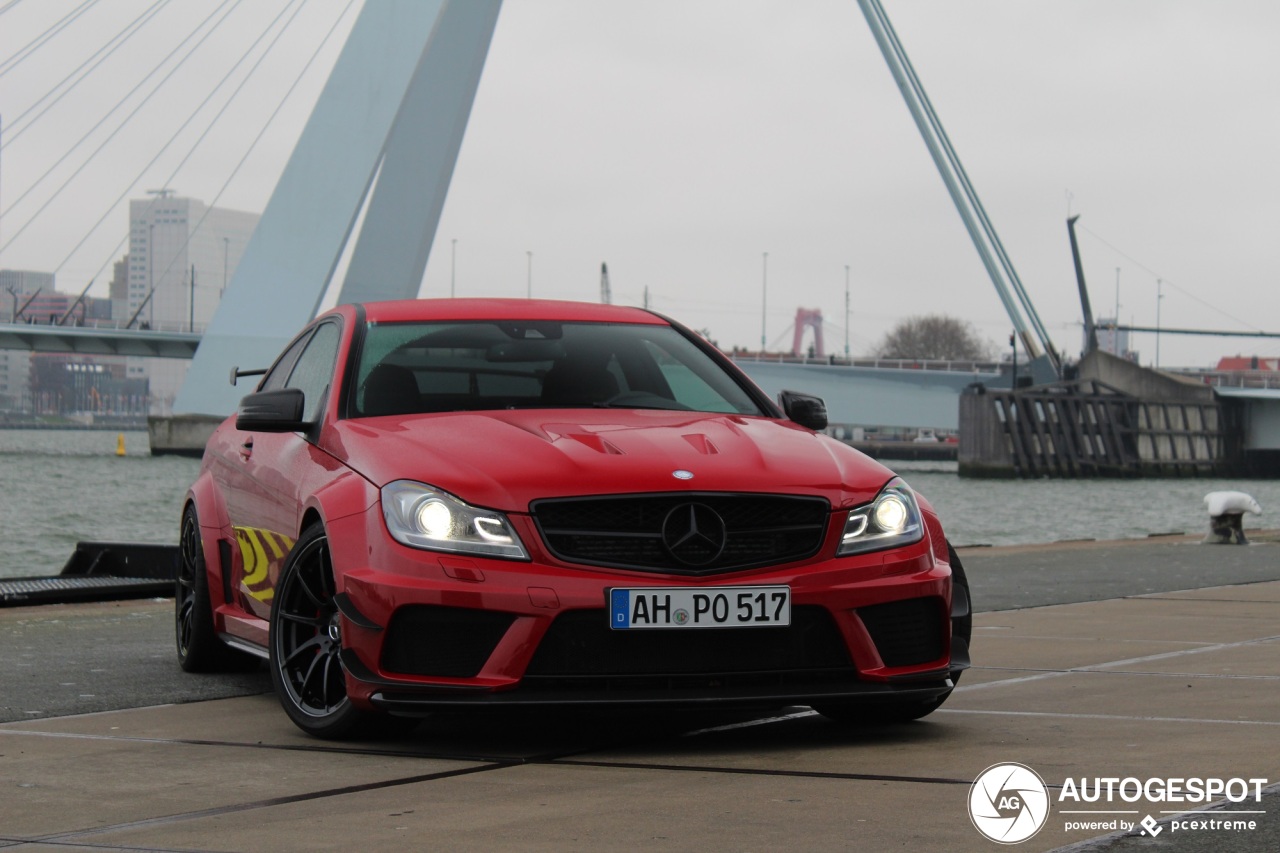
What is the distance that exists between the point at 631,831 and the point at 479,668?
1.04 meters

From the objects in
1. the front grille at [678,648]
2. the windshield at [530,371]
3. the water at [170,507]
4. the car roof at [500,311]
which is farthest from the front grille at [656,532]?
the water at [170,507]

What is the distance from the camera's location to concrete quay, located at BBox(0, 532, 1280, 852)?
11.3 ft

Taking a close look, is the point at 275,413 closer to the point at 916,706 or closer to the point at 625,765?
the point at 625,765

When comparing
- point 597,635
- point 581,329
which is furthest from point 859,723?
point 581,329

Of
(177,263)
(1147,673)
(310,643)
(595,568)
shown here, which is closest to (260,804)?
(595,568)

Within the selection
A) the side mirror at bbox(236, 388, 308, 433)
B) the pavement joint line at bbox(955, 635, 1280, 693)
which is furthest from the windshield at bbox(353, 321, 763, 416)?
the pavement joint line at bbox(955, 635, 1280, 693)

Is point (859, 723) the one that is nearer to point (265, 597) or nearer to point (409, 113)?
point (265, 597)

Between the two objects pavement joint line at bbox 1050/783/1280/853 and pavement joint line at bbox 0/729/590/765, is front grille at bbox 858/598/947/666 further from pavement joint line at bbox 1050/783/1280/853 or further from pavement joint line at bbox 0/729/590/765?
pavement joint line at bbox 1050/783/1280/853

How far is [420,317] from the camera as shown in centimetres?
584

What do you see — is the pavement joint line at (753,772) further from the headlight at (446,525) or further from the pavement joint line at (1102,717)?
the pavement joint line at (1102,717)

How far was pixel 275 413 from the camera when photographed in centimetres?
537

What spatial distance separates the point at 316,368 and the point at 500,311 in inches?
27.2

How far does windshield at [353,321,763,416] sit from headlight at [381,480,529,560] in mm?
862

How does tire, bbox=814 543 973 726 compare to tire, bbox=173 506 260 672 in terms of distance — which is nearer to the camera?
tire, bbox=814 543 973 726
